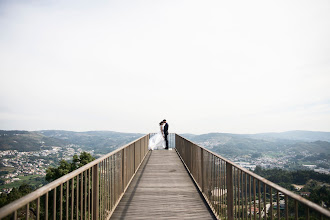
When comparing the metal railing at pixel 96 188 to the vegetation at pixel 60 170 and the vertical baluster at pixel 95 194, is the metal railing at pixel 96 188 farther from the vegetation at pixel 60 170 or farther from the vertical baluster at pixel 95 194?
the vegetation at pixel 60 170

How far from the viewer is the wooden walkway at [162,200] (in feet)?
13.5

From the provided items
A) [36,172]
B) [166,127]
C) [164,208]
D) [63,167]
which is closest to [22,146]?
[36,172]

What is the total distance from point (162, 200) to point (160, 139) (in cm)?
1271

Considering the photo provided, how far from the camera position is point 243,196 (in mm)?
2986

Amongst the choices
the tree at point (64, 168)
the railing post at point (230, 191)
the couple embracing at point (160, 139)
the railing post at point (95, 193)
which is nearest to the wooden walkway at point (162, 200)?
the railing post at point (230, 191)

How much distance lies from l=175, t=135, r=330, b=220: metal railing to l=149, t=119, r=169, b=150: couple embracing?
8.87 metres

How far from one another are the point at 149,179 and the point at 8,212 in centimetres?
587

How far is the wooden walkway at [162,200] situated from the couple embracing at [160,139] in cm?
751

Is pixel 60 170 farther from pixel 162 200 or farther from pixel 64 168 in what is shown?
pixel 162 200

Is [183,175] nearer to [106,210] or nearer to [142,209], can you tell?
[142,209]

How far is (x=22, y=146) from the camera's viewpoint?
129000 millimetres

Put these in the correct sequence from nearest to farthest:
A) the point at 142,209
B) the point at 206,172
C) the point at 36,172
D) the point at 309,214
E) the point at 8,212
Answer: the point at 8,212
the point at 309,214
the point at 142,209
the point at 206,172
the point at 36,172

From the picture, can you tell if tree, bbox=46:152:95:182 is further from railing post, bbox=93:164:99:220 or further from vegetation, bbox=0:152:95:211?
railing post, bbox=93:164:99:220

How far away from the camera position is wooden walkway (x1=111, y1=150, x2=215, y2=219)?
410cm
